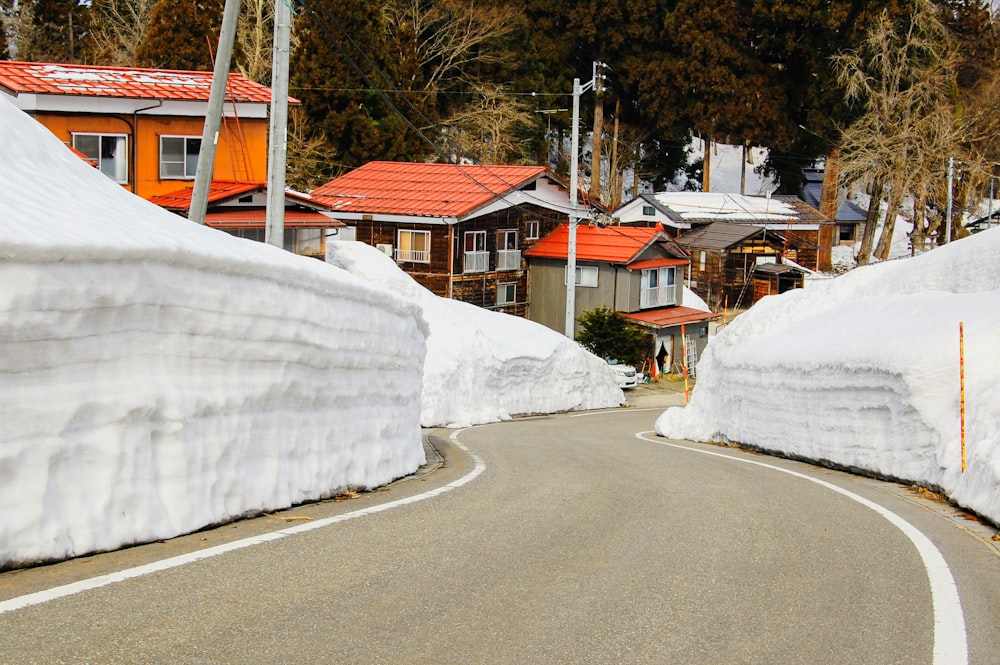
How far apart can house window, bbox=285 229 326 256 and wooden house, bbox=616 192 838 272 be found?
96.4 feet

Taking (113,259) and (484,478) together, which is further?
(484,478)

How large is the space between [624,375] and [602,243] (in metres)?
8.86

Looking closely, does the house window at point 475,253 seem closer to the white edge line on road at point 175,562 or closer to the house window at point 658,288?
the house window at point 658,288

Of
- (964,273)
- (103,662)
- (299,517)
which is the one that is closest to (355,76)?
(964,273)

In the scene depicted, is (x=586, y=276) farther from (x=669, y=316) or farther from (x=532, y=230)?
(x=669, y=316)

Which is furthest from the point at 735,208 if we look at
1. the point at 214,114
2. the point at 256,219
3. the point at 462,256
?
the point at 214,114

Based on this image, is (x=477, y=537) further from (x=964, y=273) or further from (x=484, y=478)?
(x=964, y=273)

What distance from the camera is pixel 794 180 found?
68.3m

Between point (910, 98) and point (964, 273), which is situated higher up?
point (910, 98)

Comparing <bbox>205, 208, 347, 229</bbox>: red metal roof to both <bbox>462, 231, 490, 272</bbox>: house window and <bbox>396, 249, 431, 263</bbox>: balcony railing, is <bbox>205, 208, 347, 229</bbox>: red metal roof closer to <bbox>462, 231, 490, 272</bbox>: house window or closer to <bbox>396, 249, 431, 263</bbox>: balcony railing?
<bbox>396, 249, 431, 263</bbox>: balcony railing

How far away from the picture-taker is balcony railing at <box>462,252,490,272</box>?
146 ft

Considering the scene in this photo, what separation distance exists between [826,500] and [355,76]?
42.0m

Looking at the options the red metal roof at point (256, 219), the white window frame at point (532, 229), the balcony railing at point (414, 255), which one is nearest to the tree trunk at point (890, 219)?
the white window frame at point (532, 229)

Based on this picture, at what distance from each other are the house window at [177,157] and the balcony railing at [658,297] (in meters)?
20.0
